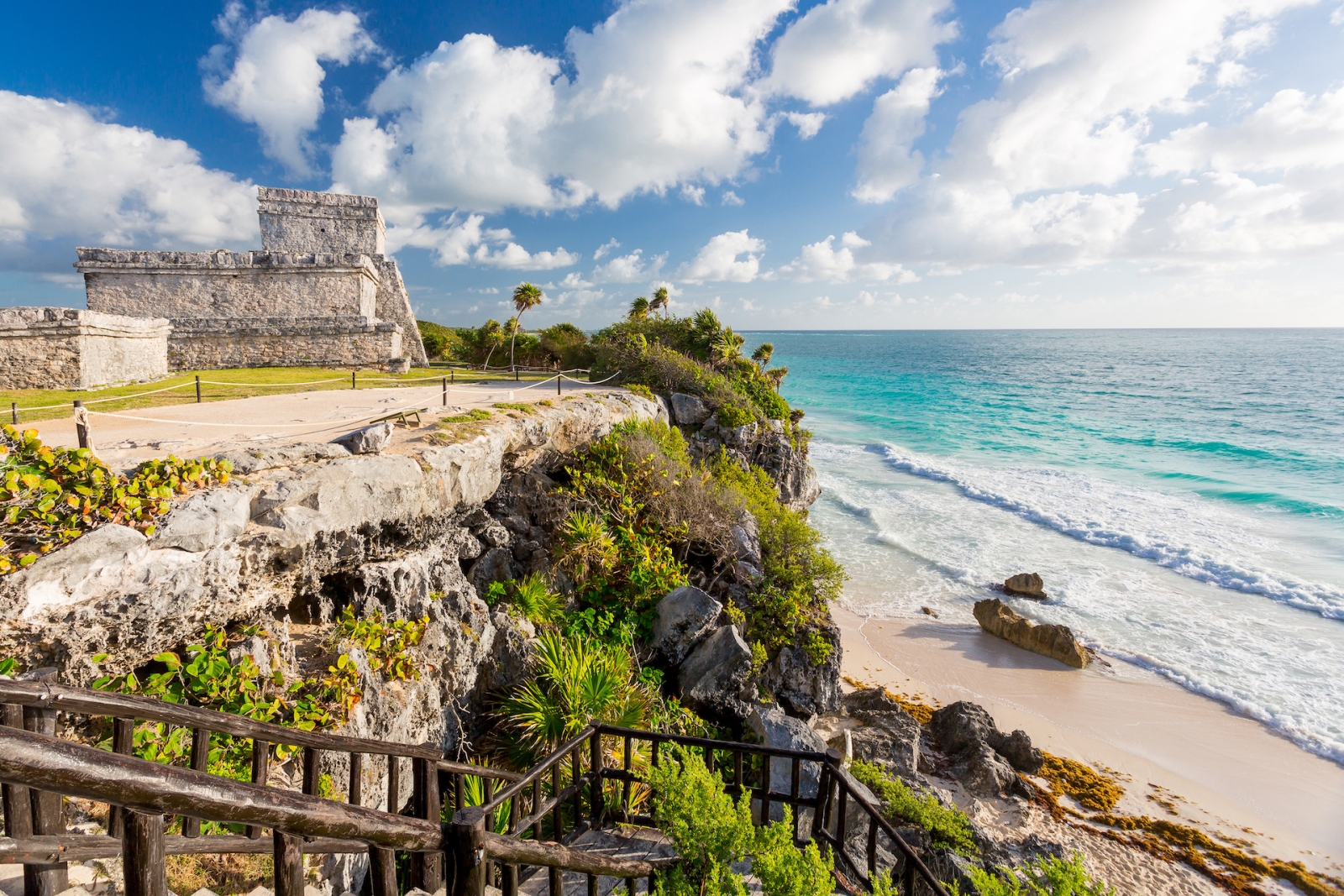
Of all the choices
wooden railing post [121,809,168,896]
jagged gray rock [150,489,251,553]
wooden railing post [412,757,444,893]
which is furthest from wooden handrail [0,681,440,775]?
jagged gray rock [150,489,251,553]

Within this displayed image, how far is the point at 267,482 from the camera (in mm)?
5613

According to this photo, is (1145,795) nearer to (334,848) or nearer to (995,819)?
(995,819)

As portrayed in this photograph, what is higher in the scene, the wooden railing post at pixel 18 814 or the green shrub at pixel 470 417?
the green shrub at pixel 470 417

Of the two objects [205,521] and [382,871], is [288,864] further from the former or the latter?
[205,521]

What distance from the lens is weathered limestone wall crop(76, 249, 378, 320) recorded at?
57.8 feet

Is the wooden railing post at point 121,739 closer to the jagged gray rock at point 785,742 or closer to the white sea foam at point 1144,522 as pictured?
the jagged gray rock at point 785,742

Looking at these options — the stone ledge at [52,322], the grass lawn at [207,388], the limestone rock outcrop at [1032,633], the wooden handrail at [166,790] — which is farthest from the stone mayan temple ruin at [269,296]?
the limestone rock outcrop at [1032,633]

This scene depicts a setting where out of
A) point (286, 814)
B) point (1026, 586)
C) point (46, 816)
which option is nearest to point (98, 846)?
point (46, 816)

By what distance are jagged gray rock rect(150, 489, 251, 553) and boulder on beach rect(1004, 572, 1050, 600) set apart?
15.8 m

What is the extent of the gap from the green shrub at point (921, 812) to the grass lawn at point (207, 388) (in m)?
11.9

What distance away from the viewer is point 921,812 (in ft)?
21.9

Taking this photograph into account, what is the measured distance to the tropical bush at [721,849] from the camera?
2957mm

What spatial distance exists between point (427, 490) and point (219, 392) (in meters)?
8.67

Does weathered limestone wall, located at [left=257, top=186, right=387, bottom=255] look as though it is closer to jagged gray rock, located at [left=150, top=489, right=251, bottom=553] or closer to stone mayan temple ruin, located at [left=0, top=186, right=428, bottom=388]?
stone mayan temple ruin, located at [left=0, top=186, right=428, bottom=388]
